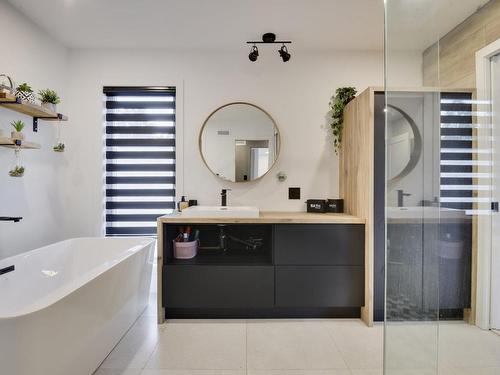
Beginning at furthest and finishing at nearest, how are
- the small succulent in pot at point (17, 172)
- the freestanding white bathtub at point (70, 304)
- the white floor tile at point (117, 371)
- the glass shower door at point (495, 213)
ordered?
the small succulent in pot at point (17, 172)
the white floor tile at point (117, 371)
the glass shower door at point (495, 213)
the freestanding white bathtub at point (70, 304)

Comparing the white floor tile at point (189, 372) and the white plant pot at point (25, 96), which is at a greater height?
the white plant pot at point (25, 96)

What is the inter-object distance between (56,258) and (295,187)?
219cm

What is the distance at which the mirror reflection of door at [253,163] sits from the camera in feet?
8.83

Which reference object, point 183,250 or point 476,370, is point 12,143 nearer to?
point 183,250

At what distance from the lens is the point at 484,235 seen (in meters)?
1.32

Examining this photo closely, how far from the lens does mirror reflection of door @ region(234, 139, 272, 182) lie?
2.69 metres

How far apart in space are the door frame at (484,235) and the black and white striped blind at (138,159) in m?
2.44

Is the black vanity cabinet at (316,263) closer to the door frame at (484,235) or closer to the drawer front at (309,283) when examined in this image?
the drawer front at (309,283)

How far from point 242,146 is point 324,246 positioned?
1.23m

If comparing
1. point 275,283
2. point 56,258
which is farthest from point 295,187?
point 56,258

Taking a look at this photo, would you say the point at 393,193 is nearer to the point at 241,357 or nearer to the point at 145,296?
the point at 241,357

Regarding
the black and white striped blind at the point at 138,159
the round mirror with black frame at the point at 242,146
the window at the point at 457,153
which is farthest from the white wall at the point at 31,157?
the window at the point at 457,153

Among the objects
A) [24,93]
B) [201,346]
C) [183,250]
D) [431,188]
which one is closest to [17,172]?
[24,93]

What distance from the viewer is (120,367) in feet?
5.48
